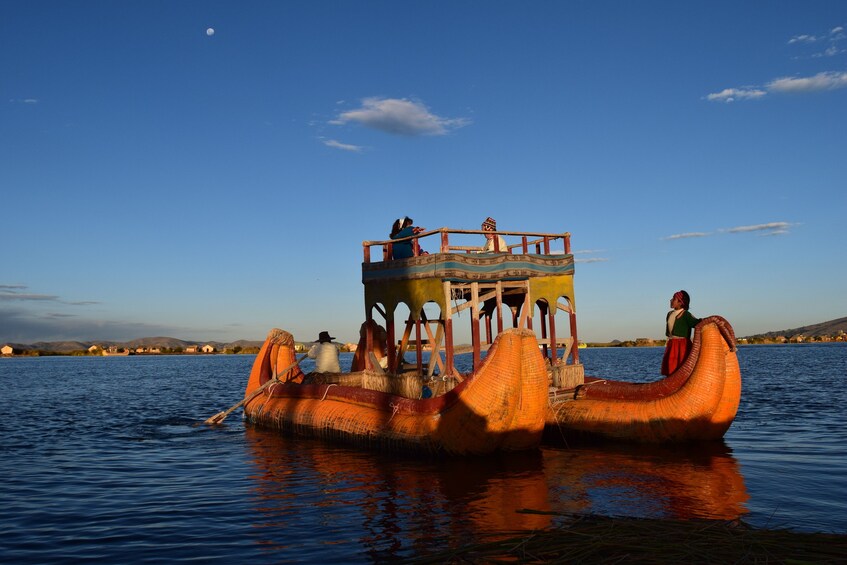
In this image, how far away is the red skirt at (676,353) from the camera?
55.8 ft

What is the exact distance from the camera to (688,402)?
15961 mm

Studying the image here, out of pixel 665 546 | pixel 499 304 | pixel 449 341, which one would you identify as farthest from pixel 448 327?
pixel 665 546

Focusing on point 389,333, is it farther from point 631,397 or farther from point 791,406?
point 791,406

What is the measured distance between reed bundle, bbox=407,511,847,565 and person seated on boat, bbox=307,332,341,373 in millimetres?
15197

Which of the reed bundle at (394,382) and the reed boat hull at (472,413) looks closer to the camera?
the reed boat hull at (472,413)

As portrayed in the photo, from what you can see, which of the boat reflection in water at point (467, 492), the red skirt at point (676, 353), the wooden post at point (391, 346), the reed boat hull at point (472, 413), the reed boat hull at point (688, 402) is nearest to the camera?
the boat reflection in water at point (467, 492)

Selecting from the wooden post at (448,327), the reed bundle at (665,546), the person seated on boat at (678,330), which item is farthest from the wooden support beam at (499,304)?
the reed bundle at (665,546)

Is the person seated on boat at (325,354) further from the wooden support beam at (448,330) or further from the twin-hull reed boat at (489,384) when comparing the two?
the wooden support beam at (448,330)

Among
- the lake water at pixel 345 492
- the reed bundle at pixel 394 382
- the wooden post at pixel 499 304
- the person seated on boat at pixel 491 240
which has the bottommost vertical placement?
the lake water at pixel 345 492

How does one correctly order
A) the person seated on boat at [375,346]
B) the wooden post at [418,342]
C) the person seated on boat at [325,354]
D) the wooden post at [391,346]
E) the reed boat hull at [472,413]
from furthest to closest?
the person seated on boat at [325,354] → the person seated on boat at [375,346] → the wooden post at [391,346] → the wooden post at [418,342] → the reed boat hull at [472,413]

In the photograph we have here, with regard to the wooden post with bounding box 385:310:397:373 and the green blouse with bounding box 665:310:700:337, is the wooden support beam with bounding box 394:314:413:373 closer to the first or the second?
the wooden post with bounding box 385:310:397:373

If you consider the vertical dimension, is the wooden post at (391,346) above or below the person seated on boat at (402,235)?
below

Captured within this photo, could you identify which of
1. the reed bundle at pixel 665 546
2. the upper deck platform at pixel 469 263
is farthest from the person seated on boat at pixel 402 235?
the reed bundle at pixel 665 546

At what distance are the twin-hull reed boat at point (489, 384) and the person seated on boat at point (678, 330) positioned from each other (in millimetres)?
704
